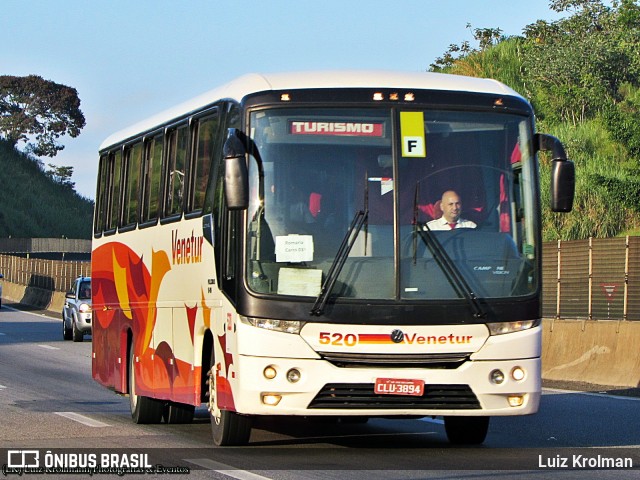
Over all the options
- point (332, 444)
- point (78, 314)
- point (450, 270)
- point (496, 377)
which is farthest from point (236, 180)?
point (78, 314)

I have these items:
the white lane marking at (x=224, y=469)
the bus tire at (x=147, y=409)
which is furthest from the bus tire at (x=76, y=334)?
the white lane marking at (x=224, y=469)

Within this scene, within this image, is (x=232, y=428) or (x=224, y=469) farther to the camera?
(x=232, y=428)

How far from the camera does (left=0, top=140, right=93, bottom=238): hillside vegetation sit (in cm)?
13500

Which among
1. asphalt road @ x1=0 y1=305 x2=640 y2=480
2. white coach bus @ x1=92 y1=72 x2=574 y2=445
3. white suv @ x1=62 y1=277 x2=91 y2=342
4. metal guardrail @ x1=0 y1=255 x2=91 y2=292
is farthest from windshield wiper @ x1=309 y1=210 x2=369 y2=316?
metal guardrail @ x1=0 y1=255 x2=91 y2=292

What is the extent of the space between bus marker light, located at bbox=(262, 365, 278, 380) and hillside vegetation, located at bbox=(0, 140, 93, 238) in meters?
121

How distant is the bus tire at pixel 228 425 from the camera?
12273mm

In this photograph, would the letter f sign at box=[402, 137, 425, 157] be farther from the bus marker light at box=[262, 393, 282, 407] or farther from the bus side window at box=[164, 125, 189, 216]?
the bus side window at box=[164, 125, 189, 216]

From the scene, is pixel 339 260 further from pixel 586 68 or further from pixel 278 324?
pixel 586 68

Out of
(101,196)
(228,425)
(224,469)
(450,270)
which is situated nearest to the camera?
(224,469)

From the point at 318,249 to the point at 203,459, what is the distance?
6.24 feet

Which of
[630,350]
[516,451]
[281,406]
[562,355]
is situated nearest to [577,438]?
[516,451]

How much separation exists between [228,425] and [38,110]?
453ft

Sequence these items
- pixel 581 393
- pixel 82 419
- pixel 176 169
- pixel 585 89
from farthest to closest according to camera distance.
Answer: pixel 585 89 → pixel 581 393 → pixel 82 419 → pixel 176 169

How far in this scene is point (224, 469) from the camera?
35.3 feet
